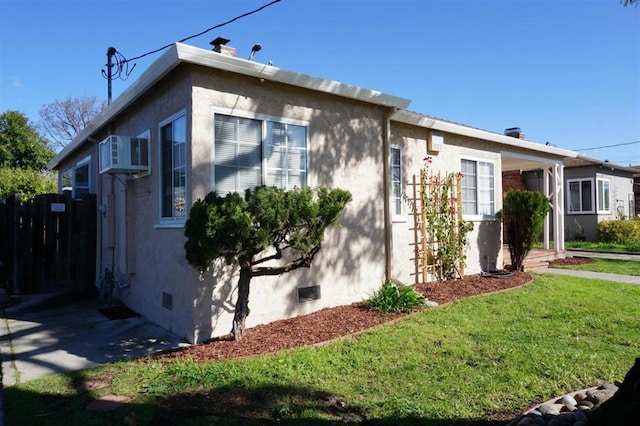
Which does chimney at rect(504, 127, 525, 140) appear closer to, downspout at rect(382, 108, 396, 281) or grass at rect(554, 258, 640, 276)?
grass at rect(554, 258, 640, 276)

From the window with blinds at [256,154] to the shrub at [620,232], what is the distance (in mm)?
18045

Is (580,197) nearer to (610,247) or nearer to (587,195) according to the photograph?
(587,195)

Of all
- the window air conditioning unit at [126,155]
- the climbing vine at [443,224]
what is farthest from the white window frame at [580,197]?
the window air conditioning unit at [126,155]

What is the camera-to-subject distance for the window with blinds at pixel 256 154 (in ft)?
19.2

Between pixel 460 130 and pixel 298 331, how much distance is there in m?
6.46

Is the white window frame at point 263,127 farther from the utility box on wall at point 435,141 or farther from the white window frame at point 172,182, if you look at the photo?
the utility box on wall at point 435,141

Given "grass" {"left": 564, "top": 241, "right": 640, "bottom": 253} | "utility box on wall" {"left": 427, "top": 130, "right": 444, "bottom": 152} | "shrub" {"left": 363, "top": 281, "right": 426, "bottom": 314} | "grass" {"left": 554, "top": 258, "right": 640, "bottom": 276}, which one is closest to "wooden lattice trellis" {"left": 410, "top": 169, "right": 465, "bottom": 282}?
"utility box on wall" {"left": 427, "top": 130, "right": 444, "bottom": 152}

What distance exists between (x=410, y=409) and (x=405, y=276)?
5.25m

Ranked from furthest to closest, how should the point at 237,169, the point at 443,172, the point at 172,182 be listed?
the point at 443,172 → the point at 172,182 → the point at 237,169

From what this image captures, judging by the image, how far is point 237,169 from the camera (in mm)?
5980

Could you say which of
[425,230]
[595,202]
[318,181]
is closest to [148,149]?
[318,181]

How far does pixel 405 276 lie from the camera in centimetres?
876

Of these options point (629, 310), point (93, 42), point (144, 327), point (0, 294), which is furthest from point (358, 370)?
point (93, 42)

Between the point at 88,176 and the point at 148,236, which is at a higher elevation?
the point at 88,176
